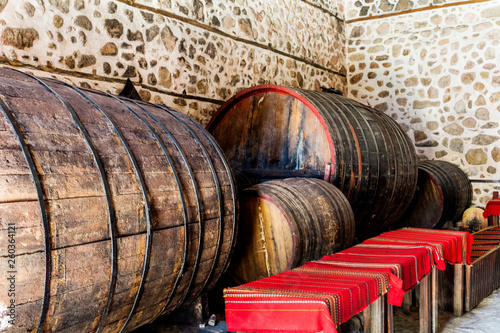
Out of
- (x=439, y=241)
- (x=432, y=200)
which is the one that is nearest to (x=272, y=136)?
(x=439, y=241)

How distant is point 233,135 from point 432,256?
1.88 meters

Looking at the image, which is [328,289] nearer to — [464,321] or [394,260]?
[394,260]

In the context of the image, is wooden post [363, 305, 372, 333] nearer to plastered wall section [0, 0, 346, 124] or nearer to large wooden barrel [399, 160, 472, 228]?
plastered wall section [0, 0, 346, 124]

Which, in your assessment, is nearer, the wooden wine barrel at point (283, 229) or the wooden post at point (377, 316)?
the wooden post at point (377, 316)

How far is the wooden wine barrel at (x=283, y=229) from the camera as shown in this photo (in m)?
2.35

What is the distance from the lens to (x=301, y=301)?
153cm

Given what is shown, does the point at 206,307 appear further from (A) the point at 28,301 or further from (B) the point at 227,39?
(B) the point at 227,39

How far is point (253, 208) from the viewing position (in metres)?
2.46

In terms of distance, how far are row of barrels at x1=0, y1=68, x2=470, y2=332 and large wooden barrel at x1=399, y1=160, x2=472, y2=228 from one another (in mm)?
1928

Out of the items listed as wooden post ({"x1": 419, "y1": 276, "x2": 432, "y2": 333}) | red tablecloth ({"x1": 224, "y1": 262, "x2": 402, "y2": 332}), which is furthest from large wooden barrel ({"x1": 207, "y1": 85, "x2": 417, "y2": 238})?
red tablecloth ({"x1": 224, "y1": 262, "x2": 402, "y2": 332})

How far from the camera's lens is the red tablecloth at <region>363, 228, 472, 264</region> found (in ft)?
8.13

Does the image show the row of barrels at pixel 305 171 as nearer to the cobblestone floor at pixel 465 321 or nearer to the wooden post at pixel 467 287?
the cobblestone floor at pixel 465 321

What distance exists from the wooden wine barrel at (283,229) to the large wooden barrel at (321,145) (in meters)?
0.62

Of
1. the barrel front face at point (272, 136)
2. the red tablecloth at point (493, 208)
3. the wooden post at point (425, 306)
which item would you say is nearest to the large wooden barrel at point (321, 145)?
the barrel front face at point (272, 136)
